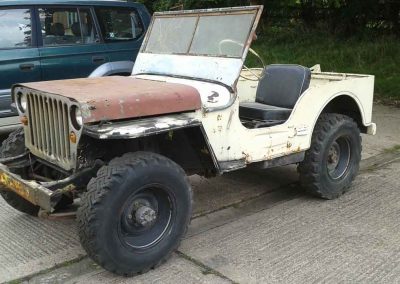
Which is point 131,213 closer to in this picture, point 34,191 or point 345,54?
point 34,191

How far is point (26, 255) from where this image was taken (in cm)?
379

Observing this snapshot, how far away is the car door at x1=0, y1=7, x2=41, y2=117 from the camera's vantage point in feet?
20.3

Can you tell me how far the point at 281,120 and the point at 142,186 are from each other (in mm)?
1627

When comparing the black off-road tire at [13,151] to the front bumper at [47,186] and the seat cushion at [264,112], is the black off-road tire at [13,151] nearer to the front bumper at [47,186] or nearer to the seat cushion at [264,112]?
the front bumper at [47,186]

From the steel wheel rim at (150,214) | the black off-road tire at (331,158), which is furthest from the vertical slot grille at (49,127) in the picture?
the black off-road tire at (331,158)

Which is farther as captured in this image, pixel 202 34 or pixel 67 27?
pixel 67 27

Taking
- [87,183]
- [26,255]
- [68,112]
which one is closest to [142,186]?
[87,183]

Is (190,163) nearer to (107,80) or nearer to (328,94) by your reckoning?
(107,80)

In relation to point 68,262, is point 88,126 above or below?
above

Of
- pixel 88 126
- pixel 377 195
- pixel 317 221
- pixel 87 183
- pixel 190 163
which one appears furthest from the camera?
pixel 377 195

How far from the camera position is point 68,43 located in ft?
21.9

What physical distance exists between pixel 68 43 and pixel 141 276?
4.04 m

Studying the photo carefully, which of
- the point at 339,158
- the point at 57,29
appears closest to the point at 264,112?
the point at 339,158

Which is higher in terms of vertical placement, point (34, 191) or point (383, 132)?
point (34, 191)
